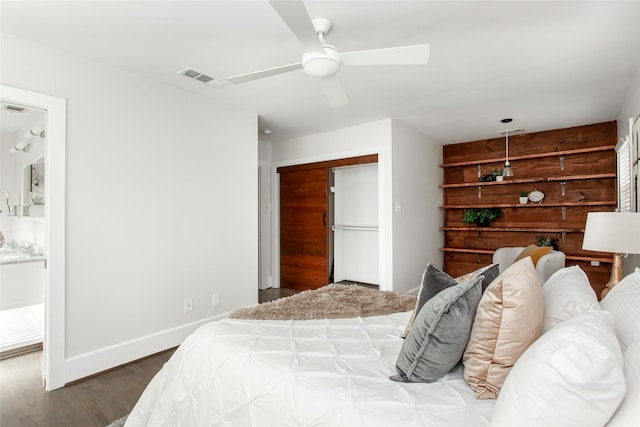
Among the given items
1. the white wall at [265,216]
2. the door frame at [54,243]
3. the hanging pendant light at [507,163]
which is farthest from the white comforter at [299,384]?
the hanging pendant light at [507,163]

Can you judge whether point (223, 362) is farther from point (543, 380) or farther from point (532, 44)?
point (532, 44)

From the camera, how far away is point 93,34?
2.29 meters

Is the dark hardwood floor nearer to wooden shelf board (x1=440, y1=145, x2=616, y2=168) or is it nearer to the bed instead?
the bed

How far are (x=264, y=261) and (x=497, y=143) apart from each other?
4077 millimetres

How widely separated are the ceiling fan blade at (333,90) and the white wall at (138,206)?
1556 mm

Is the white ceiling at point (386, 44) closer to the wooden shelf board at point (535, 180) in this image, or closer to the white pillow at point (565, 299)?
the wooden shelf board at point (535, 180)

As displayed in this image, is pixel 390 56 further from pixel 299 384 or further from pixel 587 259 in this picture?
pixel 587 259

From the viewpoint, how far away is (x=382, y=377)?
127 cm

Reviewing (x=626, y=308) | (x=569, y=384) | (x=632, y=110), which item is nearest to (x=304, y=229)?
(x=632, y=110)

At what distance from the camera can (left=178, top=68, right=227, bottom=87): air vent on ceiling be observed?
9.20ft

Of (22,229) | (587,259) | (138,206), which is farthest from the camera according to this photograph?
(587,259)

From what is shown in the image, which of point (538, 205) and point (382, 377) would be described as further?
point (538, 205)

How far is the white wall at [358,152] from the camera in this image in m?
4.35

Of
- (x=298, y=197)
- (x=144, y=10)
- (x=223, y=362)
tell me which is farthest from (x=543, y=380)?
(x=298, y=197)
